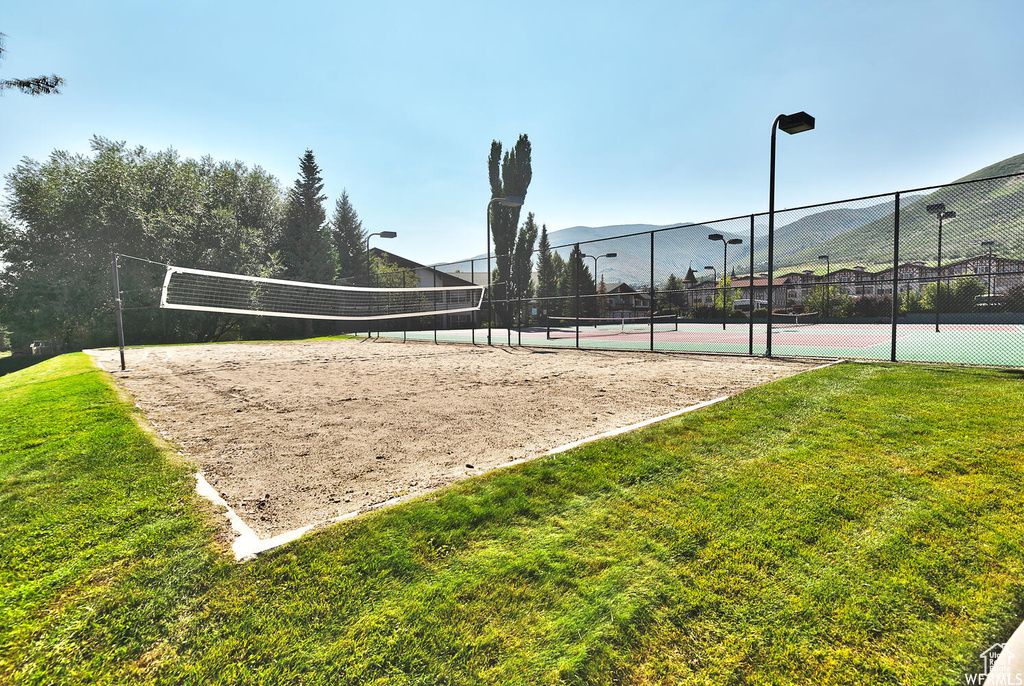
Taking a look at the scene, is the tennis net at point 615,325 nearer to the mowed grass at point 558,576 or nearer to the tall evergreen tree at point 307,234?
the tall evergreen tree at point 307,234

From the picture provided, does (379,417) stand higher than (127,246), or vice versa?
(127,246)

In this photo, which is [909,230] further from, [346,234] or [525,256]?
[346,234]

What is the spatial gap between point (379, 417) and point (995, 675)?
5.09 meters

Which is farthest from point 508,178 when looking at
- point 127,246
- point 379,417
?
point 379,417

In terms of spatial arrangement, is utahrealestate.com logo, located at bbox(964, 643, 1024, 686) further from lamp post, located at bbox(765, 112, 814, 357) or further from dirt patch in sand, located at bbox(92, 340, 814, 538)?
lamp post, located at bbox(765, 112, 814, 357)

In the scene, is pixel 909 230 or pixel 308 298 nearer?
pixel 909 230

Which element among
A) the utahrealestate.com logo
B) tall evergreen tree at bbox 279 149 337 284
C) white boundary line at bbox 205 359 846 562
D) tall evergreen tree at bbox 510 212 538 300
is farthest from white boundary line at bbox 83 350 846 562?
tall evergreen tree at bbox 510 212 538 300

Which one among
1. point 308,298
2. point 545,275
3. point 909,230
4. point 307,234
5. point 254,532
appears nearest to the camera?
point 254,532

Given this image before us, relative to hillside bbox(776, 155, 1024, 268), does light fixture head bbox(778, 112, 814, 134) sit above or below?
above

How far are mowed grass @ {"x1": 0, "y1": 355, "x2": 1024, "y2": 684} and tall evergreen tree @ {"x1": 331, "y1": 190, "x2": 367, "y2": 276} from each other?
44733 millimetres

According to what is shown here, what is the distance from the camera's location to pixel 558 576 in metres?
2.04

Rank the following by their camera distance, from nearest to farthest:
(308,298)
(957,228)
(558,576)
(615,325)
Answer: (558,576) < (957,228) < (308,298) < (615,325)

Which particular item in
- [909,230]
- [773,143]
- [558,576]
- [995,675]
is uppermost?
[773,143]

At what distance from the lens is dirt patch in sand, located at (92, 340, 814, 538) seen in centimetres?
318
